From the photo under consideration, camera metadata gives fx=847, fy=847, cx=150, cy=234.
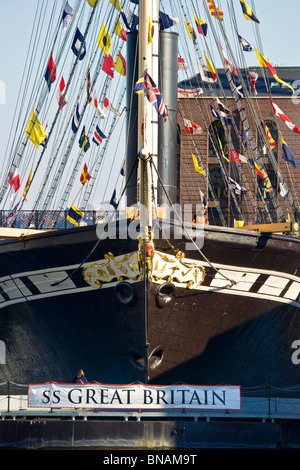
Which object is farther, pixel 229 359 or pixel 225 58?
pixel 225 58

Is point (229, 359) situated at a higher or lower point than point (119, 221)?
lower

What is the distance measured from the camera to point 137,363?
62.3 ft

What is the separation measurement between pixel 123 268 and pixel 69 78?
764 cm

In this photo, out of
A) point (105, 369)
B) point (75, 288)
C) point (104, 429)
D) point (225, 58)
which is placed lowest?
point (104, 429)

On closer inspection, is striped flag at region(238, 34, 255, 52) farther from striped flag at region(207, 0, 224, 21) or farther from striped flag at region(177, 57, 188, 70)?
striped flag at region(177, 57, 188, 70)

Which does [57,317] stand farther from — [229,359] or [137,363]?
[229,359]

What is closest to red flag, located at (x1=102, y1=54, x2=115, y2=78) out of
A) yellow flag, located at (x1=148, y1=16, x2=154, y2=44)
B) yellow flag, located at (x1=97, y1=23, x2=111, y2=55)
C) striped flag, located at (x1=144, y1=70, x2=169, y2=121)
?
yellow flag, located at (x1=97, y1=23, x2=111, y2=55)

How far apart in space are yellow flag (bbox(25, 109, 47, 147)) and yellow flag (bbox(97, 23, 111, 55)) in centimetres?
274

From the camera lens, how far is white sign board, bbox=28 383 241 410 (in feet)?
55.6

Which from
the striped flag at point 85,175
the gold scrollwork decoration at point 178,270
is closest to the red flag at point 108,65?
the striped flag at point 85,175

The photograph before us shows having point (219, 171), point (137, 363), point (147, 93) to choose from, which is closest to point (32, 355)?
point (137, 363)

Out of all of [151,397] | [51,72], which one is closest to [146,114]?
[51,72]

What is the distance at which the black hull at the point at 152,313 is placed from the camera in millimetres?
18828

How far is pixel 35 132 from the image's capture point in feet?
75.5
